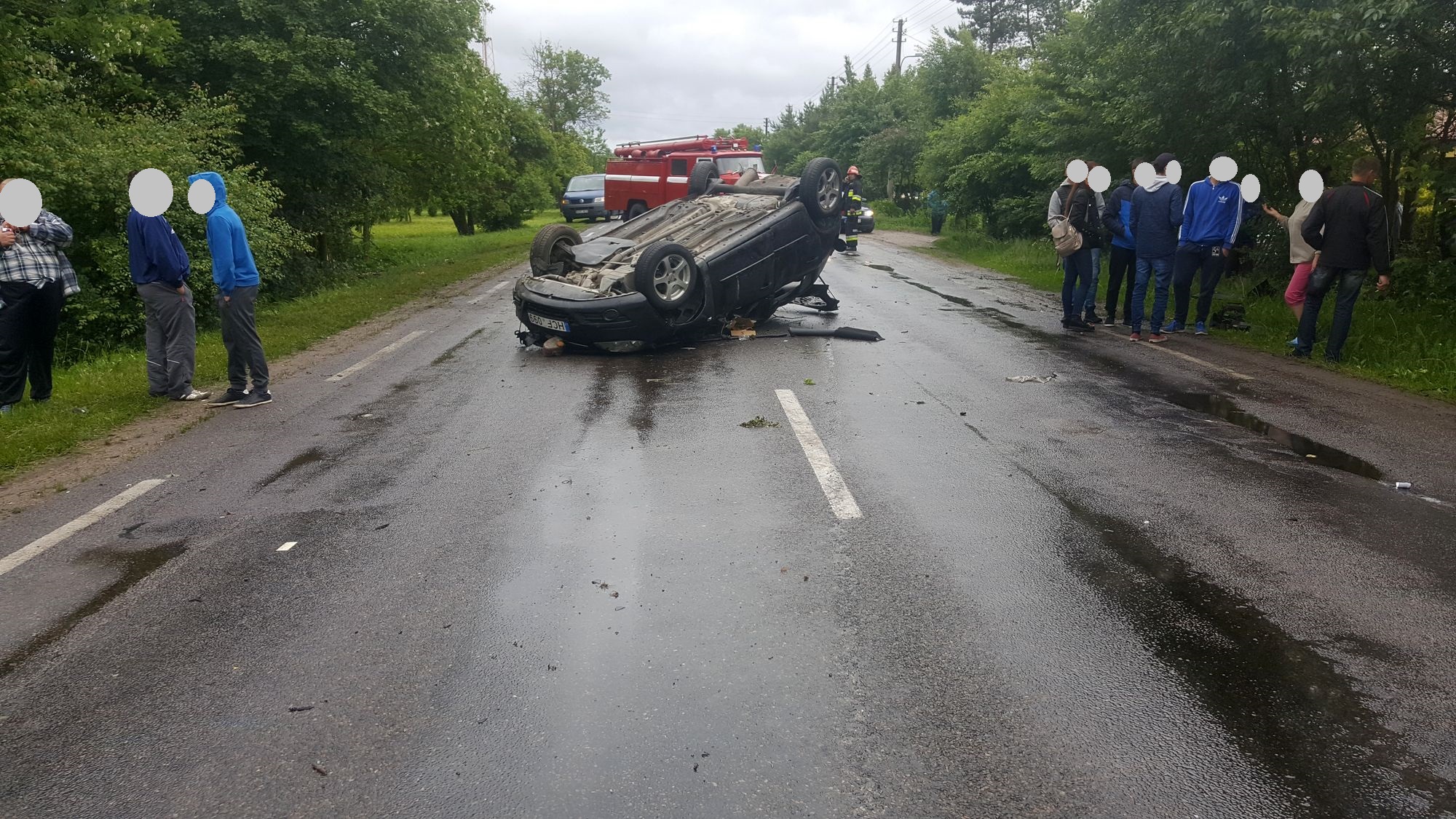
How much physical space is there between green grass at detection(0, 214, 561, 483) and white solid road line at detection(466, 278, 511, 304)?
1139 millimetres

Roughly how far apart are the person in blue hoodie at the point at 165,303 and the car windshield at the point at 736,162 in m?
17.6

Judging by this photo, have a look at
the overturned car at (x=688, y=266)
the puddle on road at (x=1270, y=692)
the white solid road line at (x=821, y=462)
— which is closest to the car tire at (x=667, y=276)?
the overturned car at (x=688, y=266)

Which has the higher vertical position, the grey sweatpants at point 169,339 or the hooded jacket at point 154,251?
the hooded jacket at point 154,251

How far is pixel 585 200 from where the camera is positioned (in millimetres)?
41656

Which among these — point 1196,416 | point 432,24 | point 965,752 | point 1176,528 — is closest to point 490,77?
point 432,24

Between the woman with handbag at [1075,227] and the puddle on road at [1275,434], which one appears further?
the woman with handbag at [1075,227]

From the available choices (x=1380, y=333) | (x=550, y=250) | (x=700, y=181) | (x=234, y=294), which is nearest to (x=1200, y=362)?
(x=1380, y=333)

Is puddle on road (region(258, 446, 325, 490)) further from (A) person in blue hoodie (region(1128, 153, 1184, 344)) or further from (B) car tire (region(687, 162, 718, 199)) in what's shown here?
(A) person in blue hoodie (region(1128, 153, 1184, 344))

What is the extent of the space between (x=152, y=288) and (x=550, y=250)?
4.35 meters

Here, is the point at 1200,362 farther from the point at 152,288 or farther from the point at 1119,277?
the point at 152,288

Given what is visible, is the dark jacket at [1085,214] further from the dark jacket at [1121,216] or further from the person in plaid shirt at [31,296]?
the person in plaid shirt at [31,296]

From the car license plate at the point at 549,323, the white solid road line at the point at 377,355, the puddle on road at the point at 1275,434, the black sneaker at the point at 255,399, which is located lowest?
the white solid road line at the point at 377,355

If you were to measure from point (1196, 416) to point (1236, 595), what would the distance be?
377 centimetres

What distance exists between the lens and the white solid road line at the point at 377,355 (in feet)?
33.2
